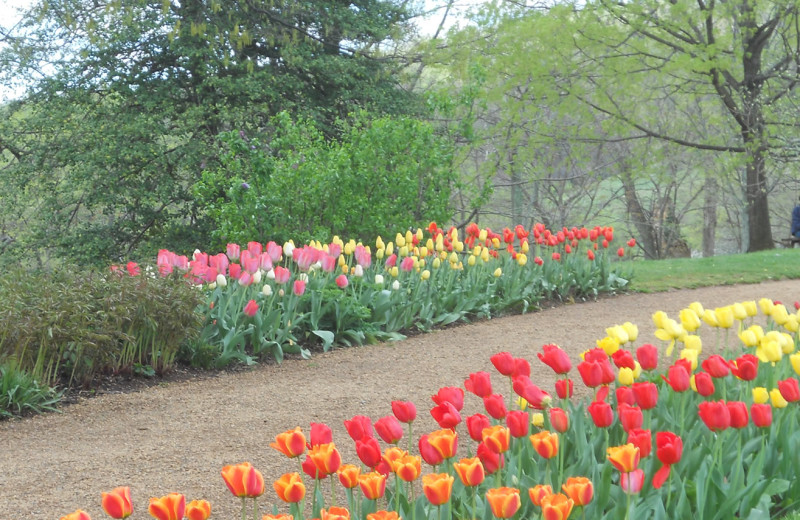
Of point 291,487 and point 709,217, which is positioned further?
point 709,217

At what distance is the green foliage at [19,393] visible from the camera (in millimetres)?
4602

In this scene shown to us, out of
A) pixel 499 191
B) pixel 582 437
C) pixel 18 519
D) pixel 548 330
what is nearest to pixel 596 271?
pixel 548 330

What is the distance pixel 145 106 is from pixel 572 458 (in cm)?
1225

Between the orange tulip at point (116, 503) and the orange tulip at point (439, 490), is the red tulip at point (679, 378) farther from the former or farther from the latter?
the orange tulip at point (116, 503)

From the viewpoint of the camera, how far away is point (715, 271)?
11312mm

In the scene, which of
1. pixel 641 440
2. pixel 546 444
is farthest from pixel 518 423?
pixel 641 440

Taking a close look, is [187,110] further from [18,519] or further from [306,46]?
[18,519]

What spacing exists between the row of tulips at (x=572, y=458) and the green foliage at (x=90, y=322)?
7.21 ft

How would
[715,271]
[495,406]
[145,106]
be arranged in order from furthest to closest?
[145,106], [715,271], [495,406]

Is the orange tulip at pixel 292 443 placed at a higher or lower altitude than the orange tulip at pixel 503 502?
higher

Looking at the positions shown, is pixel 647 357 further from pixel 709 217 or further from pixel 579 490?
pixel 709 217

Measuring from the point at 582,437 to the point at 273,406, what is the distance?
221 centimetres

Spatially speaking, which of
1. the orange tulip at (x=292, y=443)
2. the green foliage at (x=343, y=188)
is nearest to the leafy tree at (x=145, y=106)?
the green foliage at (x=343, y=188)

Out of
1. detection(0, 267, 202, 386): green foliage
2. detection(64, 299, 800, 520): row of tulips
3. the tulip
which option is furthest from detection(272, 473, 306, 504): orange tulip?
detection(0, 267, 202, 386): green foliage
